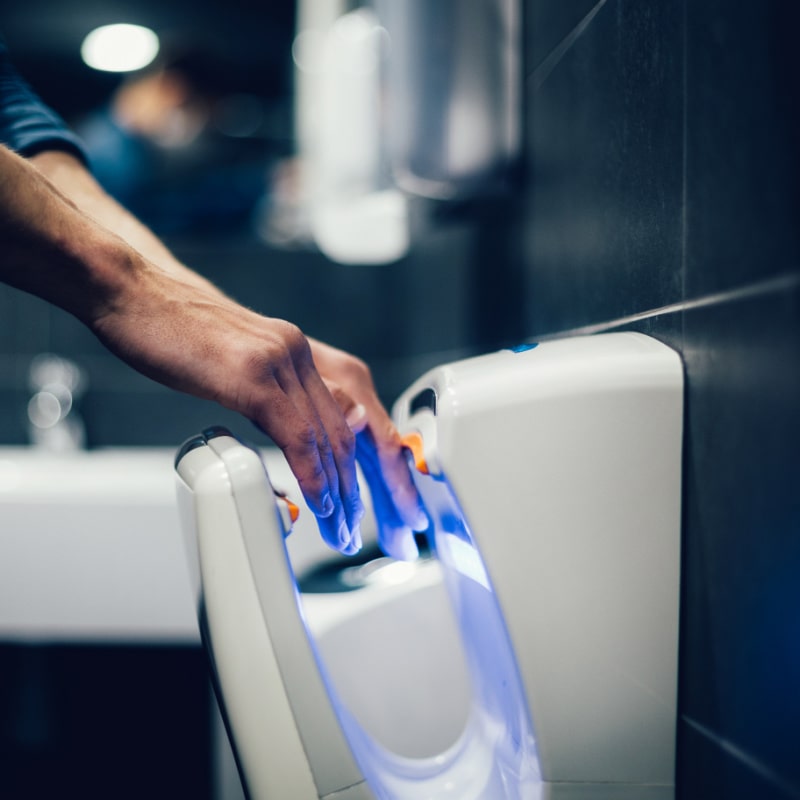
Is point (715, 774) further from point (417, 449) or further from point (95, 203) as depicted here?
point (95, 203)

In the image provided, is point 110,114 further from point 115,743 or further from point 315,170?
point 115,743

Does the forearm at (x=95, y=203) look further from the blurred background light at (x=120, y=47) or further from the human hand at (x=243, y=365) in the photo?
the blurred background light at (x=120, y=47)

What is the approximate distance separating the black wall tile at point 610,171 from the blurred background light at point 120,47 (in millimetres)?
984

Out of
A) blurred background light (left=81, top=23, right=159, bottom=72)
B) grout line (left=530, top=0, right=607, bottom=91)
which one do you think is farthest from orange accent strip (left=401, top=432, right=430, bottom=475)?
blurred background light (left=81, top=23, right=159, bottom=72)

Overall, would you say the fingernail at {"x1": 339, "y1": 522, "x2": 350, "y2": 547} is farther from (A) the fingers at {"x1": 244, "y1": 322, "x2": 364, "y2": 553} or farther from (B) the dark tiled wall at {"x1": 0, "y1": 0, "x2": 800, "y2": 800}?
(B) the dark tiled wall at {"x1": 0, "y1": 0, "x2": 800, "y2": 800}

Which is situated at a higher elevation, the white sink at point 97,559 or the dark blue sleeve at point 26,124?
the dark blue sleeve at point 26,124

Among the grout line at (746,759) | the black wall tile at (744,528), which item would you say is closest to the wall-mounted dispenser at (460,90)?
the black wall tile at (744,528)

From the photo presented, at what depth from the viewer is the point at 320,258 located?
1526mm

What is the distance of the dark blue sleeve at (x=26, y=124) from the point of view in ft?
2.22

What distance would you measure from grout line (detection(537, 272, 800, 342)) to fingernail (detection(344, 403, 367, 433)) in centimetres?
20

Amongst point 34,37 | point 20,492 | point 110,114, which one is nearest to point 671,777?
point 20,492

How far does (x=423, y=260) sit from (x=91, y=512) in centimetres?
68

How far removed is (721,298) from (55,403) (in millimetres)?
1298

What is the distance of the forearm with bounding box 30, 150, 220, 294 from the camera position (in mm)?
669
